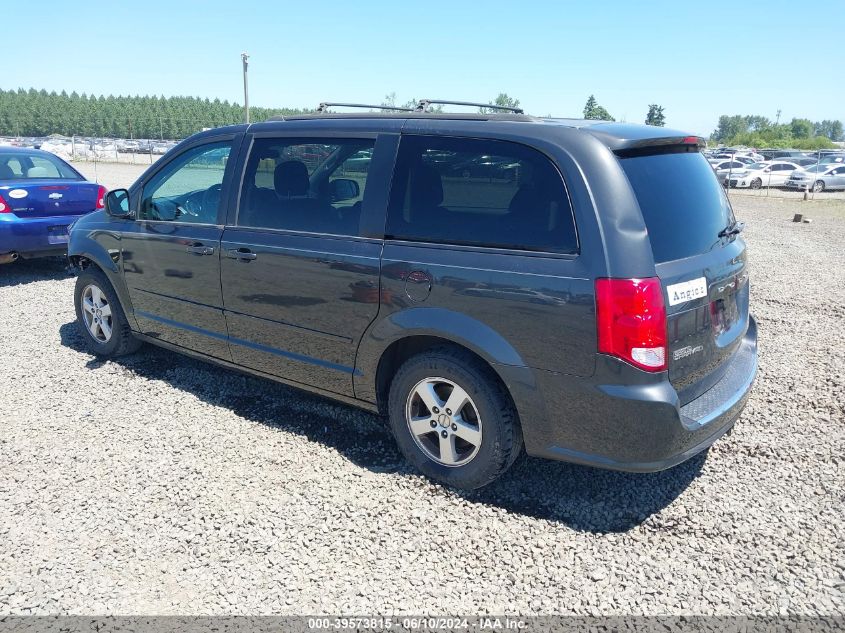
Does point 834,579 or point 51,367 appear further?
point 51,367

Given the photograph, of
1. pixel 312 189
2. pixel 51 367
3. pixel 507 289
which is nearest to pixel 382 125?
pixel 312 189

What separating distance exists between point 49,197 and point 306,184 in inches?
223

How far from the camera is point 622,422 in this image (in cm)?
287

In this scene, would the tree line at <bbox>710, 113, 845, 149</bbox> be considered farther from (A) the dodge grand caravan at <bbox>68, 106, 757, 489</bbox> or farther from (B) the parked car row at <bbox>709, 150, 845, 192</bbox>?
(A) the dodge grand caravan at <bbox>68, 106, 757, 489</bbox>

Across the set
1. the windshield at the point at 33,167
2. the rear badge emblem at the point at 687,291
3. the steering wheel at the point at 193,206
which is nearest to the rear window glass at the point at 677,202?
the rear badge emblem at the point at 687,291

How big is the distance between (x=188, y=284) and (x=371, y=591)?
8.93 feet

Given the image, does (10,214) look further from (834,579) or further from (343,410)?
(834,579)

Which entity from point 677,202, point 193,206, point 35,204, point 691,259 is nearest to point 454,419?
point 691,259

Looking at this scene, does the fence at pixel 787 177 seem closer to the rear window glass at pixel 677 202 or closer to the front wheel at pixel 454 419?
the rear window glass at pixel 677 202

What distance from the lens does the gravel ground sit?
270 cm

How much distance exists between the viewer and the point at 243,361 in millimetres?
4379

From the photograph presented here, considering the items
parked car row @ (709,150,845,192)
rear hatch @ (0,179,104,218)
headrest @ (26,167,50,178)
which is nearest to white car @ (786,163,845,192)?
parked car row @ (709,150,845,192)

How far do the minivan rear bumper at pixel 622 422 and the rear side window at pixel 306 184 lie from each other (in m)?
1.54

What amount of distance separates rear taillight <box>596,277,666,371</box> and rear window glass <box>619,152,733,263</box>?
0.23 metres
